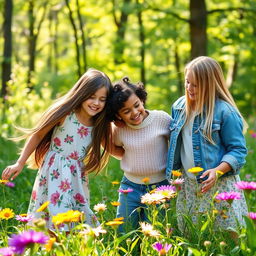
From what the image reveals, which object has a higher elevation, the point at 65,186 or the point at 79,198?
the point at 65,186

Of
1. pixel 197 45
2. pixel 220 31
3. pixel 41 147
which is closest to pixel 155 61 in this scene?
pixel 220 31

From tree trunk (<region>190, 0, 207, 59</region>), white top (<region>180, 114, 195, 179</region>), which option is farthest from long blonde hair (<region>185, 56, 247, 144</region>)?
tree trunk (<region>190, 0, 207, 59</region>)

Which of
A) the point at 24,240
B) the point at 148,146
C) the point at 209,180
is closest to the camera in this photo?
the point at 24,240

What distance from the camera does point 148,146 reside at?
3.11 meters

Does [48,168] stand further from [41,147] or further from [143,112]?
[143,112]

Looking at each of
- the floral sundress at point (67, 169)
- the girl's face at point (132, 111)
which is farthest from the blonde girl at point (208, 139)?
the floral sundress at point (67, 169)

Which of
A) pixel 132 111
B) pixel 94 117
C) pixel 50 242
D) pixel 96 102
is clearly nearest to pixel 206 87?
pixel 132 111

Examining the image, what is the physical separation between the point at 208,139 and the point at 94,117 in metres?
0.85

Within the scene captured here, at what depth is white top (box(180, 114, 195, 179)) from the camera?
2.86 meters

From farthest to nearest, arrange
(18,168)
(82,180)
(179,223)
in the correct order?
(82,180), (18,168), (179,223)

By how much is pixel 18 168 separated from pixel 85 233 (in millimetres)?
1179

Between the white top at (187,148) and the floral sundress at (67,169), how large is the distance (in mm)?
669

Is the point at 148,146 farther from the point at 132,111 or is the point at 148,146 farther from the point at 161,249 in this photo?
the point at 161,249

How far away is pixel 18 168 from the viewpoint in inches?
118
